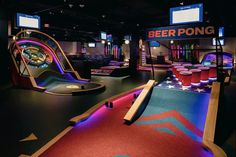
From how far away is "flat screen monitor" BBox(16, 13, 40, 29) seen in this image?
32.9ft

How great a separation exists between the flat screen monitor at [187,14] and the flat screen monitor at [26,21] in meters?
7.04

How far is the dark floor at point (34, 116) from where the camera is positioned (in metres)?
3.23

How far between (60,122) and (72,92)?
106 inches

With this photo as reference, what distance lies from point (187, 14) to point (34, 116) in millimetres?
6874

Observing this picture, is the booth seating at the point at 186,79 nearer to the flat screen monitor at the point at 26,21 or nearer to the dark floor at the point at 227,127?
the dark floor at the point at 227,127

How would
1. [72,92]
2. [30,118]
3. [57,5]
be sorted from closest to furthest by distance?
[30,118] → [72,92] → [57,5]

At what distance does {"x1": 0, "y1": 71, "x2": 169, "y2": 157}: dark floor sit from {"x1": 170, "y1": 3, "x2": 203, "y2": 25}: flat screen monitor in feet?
14.9

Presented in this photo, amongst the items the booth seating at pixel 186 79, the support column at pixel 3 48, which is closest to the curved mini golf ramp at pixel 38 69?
the support column at pixel 3 48

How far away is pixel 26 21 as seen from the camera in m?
10.4

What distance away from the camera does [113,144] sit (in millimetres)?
3305

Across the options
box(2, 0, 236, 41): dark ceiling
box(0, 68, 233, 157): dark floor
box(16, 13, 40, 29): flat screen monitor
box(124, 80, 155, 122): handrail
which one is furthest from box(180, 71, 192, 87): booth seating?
box(16, 13, 40, 29): flat screen monitor

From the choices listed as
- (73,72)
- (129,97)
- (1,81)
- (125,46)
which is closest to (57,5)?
(73,72)

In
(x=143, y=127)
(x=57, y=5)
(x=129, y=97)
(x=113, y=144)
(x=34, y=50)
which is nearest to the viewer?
(x=113, y=144)

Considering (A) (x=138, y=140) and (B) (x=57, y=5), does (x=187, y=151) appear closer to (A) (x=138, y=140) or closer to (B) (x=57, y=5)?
(A) (x=138, y=140)
